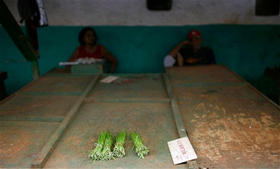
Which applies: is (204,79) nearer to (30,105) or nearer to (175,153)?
(175,153)

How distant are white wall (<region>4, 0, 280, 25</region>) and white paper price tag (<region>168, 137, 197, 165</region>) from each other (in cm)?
322

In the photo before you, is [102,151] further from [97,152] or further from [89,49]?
[89,49]

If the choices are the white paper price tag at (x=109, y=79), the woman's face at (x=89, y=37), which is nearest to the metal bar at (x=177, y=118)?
the white paper price tag at (x=109, y=79)

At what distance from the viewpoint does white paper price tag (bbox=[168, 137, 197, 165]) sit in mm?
1585

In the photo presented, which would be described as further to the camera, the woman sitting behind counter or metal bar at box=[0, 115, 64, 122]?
the woman sitting behind counter

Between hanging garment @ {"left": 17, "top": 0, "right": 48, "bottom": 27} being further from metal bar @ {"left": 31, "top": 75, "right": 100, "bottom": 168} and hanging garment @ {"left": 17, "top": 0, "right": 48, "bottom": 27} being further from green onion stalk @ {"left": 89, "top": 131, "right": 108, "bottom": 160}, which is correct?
green onion stalk @ {"left": 89, "top": 131, "right": 108, "bottom": 160}

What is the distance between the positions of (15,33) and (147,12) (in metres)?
2.19

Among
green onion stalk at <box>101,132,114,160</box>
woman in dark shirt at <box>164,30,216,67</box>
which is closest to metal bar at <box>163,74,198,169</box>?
green onion stalk at <box>101,132,114,160</box>

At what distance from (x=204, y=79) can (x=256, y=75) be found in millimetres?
2113

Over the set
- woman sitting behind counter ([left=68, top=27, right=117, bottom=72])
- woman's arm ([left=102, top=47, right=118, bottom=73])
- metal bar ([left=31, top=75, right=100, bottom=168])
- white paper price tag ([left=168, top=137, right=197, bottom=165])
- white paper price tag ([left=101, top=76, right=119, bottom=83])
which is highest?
woman sitting behind counter ([left=68, top=27, right=117, bottom=72])

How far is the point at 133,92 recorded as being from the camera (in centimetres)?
288

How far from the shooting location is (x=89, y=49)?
178 inches

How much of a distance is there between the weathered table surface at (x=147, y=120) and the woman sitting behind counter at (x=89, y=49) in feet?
3.91

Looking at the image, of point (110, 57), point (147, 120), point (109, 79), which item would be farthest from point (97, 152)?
point (110, 57)
